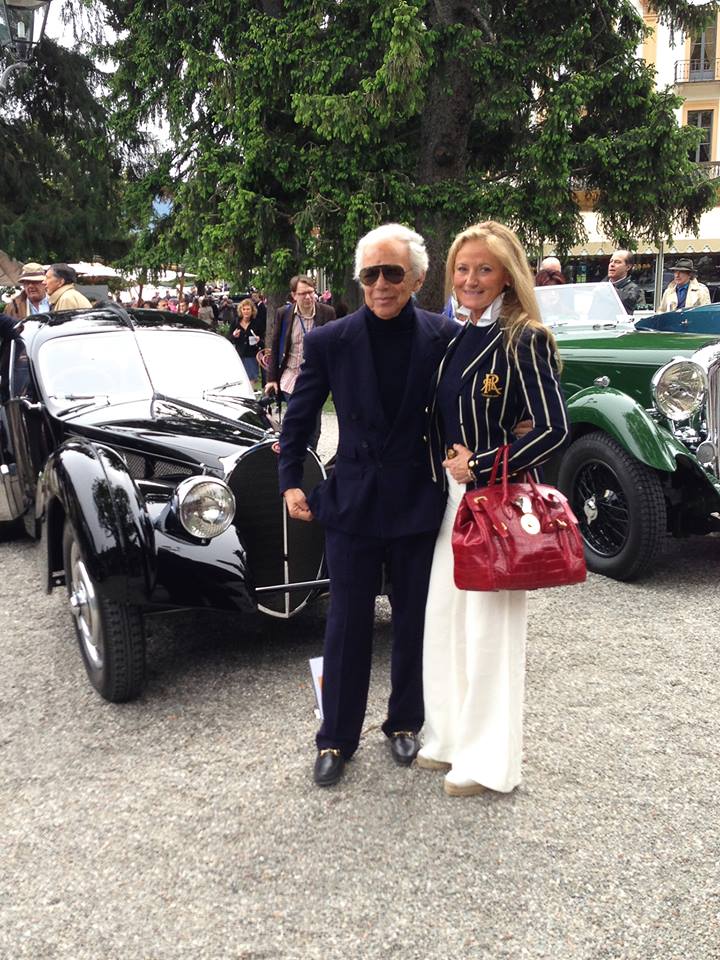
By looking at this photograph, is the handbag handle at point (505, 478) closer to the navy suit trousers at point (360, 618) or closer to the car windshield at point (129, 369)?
the navy suit trousers at point (360, 618)

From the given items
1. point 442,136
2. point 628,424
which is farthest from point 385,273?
point 442,136

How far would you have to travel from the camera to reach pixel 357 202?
43.0ft

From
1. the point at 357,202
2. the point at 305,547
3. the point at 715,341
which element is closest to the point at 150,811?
the point at 305,547

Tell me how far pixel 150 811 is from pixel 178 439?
6.53 ft

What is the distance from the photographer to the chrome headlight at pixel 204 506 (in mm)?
3639

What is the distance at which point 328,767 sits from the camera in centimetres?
304

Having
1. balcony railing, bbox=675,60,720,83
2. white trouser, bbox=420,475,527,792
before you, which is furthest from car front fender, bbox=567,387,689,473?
balcony railing, bbox=675,60,720,83

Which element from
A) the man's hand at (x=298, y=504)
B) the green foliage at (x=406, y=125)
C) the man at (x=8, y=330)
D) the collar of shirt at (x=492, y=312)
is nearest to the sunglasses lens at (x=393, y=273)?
the collar of shirt at (x=492, y=312)

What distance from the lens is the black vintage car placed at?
3.59 m

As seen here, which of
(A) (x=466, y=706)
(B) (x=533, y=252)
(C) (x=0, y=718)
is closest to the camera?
(A) (x=466, y=706)

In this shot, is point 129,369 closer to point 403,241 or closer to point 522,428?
point 403,241

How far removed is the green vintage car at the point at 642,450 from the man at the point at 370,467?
8.27ft

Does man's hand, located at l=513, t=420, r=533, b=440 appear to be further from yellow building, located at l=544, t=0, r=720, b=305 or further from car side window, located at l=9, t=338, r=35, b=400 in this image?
yellow building, located at l=544, t=0, r=720, b=305

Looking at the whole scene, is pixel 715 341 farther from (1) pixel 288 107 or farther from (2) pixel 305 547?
(1) pixel 288 107
